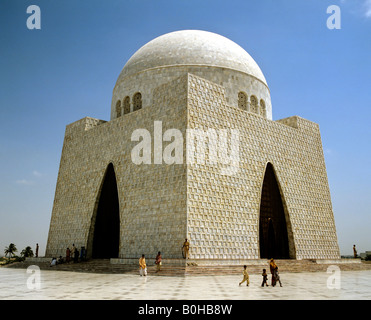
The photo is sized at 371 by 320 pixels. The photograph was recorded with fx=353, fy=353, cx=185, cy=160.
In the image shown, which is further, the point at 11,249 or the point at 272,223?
the point at 11,249

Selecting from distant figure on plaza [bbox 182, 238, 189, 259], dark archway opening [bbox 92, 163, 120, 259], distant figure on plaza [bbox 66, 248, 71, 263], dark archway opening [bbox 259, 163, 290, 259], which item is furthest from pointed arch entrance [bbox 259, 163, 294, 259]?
distant figure on plaza [bbox 66, 248, 71, 263]

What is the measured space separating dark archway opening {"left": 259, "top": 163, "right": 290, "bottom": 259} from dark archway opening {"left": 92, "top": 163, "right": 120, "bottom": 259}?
701 cm

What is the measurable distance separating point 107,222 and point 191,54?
8797 millimetres

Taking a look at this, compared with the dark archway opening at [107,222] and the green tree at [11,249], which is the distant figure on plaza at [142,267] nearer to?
the dark archway opening at [107,222]

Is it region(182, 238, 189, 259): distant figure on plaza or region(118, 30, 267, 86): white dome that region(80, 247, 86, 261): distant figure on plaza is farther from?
region(118, 30, 267, 86): white dome

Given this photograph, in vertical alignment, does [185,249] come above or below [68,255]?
above

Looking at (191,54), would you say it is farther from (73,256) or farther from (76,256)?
(73,256)

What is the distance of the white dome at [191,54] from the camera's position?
16125 mm

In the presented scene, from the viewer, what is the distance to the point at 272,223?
1677cm

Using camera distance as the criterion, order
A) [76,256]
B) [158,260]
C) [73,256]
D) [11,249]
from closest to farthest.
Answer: [158,260]
[76,256]
[73,256]
[11,249]

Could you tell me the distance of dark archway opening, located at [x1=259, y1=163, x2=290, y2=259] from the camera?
648 inches

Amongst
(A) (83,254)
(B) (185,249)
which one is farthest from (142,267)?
(A) (83,254)

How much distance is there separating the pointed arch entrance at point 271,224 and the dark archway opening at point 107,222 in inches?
276
